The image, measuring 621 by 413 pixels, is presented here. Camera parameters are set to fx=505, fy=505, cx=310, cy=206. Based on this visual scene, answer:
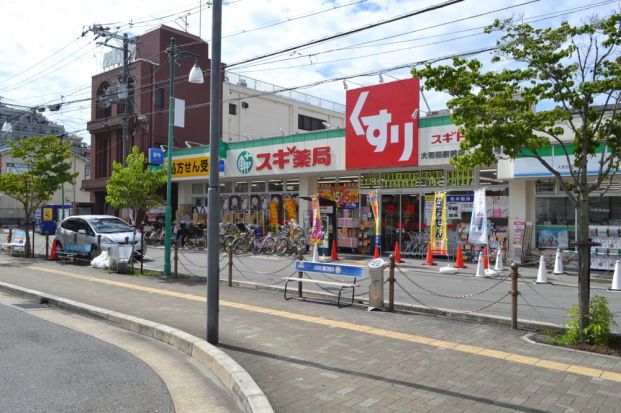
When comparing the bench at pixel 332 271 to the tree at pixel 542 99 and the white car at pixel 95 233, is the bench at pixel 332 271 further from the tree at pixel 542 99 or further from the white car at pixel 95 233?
the white car at pixel 95 233

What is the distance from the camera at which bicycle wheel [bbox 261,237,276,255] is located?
72.2ft

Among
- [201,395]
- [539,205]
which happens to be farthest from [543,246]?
[201,395]

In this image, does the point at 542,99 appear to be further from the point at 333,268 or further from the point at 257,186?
the point at 257,186

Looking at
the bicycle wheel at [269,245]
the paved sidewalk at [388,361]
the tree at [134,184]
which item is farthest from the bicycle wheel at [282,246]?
the paved sidewalk at [388,361]

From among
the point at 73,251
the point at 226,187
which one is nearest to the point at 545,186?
the point at 73,251

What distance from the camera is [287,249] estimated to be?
70.4 ft

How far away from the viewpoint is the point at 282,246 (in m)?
21.7

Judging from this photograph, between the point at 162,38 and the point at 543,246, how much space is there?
26.9 m

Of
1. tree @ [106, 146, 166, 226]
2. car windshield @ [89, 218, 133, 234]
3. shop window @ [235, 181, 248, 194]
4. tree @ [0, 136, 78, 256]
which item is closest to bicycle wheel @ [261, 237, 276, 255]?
car windshield @ [89, 218, 133, 234]

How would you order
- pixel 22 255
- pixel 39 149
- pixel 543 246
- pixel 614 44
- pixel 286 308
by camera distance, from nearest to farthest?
1. pixel 614 44
2. pixel 286 308
3. pixel 543 246
4. pixel 39 149
5. pixel 22 255

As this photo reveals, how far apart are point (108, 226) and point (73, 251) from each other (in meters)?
1.48

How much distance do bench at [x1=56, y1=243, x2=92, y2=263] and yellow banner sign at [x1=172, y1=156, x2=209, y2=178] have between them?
9346 mm

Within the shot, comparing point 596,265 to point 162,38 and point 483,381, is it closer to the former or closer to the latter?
point 483,381

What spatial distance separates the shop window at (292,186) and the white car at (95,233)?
28.1ft
